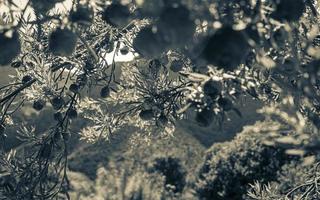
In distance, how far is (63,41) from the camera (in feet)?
6.26

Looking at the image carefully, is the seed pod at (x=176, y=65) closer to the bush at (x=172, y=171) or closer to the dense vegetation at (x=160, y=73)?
the dense vegetation at (x=160, y=73)

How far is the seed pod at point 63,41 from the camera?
1883mm

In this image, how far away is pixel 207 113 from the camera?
2396mm

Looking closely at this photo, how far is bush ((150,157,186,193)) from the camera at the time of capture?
15094 millimetres

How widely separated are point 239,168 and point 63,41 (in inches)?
419

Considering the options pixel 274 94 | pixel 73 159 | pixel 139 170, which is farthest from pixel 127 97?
pixel 73 159

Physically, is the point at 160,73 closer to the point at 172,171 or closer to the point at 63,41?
the point at 63,41

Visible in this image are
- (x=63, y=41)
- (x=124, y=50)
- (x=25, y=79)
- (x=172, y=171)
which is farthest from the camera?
(x=172, y=171)

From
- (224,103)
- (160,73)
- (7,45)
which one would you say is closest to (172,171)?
(160,73)

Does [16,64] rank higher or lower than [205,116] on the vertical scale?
higher

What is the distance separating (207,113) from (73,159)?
16.6m

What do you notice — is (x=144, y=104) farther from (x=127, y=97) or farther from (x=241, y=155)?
(x=241, y=155)

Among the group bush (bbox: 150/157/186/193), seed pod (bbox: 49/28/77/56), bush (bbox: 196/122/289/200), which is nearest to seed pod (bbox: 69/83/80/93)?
seed pod (bbox: 49/28/77/56)

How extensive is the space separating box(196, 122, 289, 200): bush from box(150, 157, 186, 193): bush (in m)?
2.16
